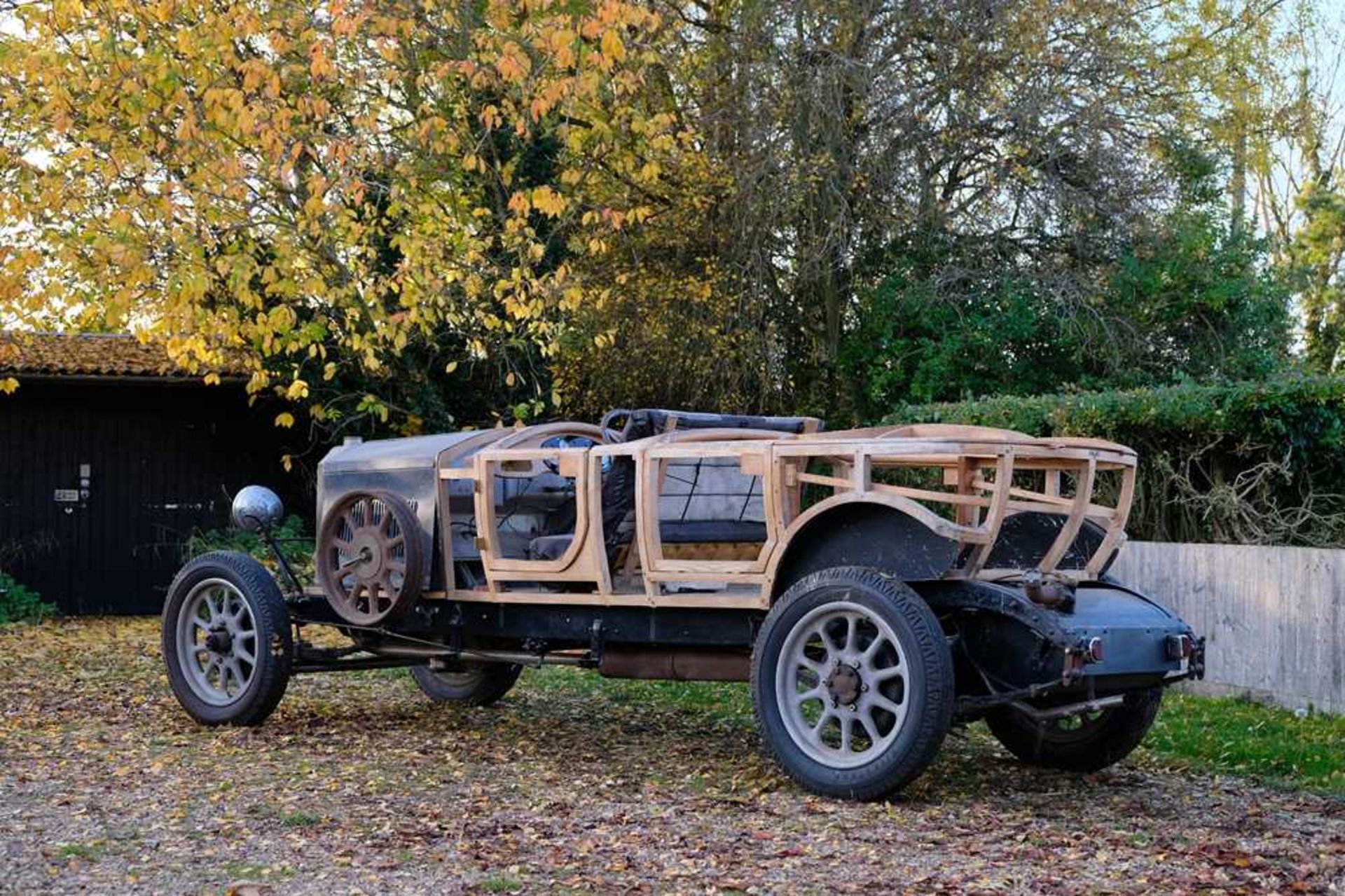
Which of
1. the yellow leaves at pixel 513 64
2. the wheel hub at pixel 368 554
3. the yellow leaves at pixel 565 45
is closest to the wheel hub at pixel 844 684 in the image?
the wheel hub at pixel 368 554

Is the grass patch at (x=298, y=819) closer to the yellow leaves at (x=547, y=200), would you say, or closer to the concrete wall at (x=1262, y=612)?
the concrete wall at (x=1262, y=612)

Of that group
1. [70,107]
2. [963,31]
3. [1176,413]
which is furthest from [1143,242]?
[70,107]

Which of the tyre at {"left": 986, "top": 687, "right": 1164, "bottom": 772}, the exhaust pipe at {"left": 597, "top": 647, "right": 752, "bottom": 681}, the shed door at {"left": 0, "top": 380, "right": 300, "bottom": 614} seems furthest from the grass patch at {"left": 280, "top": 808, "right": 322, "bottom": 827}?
the shed door at {"left": 0, "top": 380, "right": 300, "bottom": 614}

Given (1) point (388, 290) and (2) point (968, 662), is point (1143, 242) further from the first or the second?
(2) point (968, 662)

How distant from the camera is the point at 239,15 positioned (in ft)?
42.0

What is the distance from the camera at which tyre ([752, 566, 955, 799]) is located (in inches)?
258

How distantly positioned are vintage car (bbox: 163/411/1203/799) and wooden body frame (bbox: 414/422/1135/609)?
0.01 metres

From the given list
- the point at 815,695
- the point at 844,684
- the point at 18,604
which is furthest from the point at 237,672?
the point at 18,604

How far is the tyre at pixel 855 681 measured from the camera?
655 cm

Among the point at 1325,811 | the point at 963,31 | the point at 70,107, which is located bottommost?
the point at 1325,811

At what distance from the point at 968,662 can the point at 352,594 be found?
3.46 metres

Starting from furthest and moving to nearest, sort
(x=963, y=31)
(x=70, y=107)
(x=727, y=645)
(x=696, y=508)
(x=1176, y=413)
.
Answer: (x=963, y=31) < (x=70, y=107) < (x=1176, y=413) < (x=696, y=508) < (x=727, y=645)

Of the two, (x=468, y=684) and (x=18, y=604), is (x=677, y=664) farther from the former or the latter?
(x=18, y=604)

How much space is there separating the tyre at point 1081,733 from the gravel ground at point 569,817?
0.38 feet
